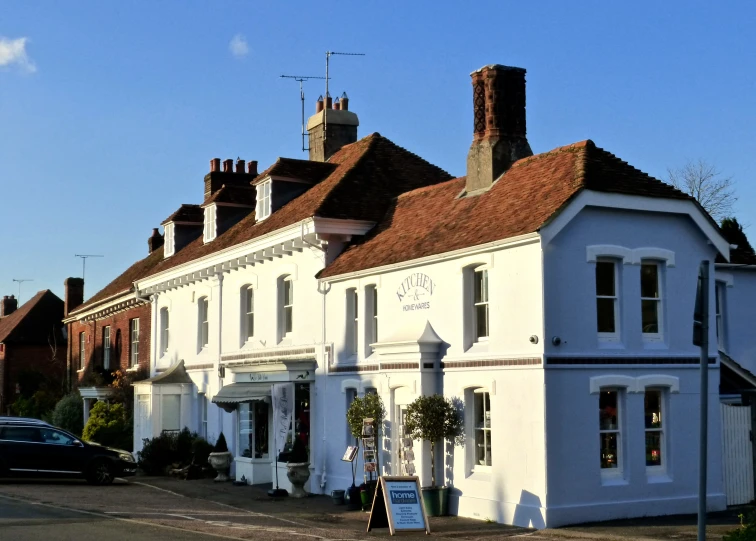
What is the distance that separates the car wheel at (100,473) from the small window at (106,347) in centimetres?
1435

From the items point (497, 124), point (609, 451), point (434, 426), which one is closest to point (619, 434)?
point (609, 451)

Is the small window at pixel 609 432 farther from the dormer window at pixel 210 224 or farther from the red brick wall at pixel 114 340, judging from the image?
the red brick wall at pixel 114 340

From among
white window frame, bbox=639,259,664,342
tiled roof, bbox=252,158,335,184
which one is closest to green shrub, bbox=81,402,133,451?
tiled roof, bbox=252,158,335,184

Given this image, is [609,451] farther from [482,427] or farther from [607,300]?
[607,300]

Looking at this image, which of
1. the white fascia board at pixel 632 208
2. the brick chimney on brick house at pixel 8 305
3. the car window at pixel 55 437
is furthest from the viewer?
the brick chimney on brick house at pixel 8 305

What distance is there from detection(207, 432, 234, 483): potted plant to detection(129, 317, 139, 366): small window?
33.9 ft

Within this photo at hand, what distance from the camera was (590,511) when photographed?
1755cm

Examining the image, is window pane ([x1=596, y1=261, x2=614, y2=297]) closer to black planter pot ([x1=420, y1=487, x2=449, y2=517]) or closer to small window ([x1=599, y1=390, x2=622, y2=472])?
small window ([x1=599, y1=390, x2=622, y2=472])

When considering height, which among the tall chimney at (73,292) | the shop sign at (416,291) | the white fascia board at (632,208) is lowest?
the shop sign at (416,291)

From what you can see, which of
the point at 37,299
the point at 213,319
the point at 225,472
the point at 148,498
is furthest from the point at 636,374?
the point at 37,299

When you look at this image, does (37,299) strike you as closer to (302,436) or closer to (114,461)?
(114,461)

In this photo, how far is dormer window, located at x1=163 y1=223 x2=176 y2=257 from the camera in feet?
120

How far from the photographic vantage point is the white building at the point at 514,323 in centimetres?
1773

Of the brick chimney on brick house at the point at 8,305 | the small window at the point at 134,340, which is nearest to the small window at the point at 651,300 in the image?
the small window at the point at 134,340
